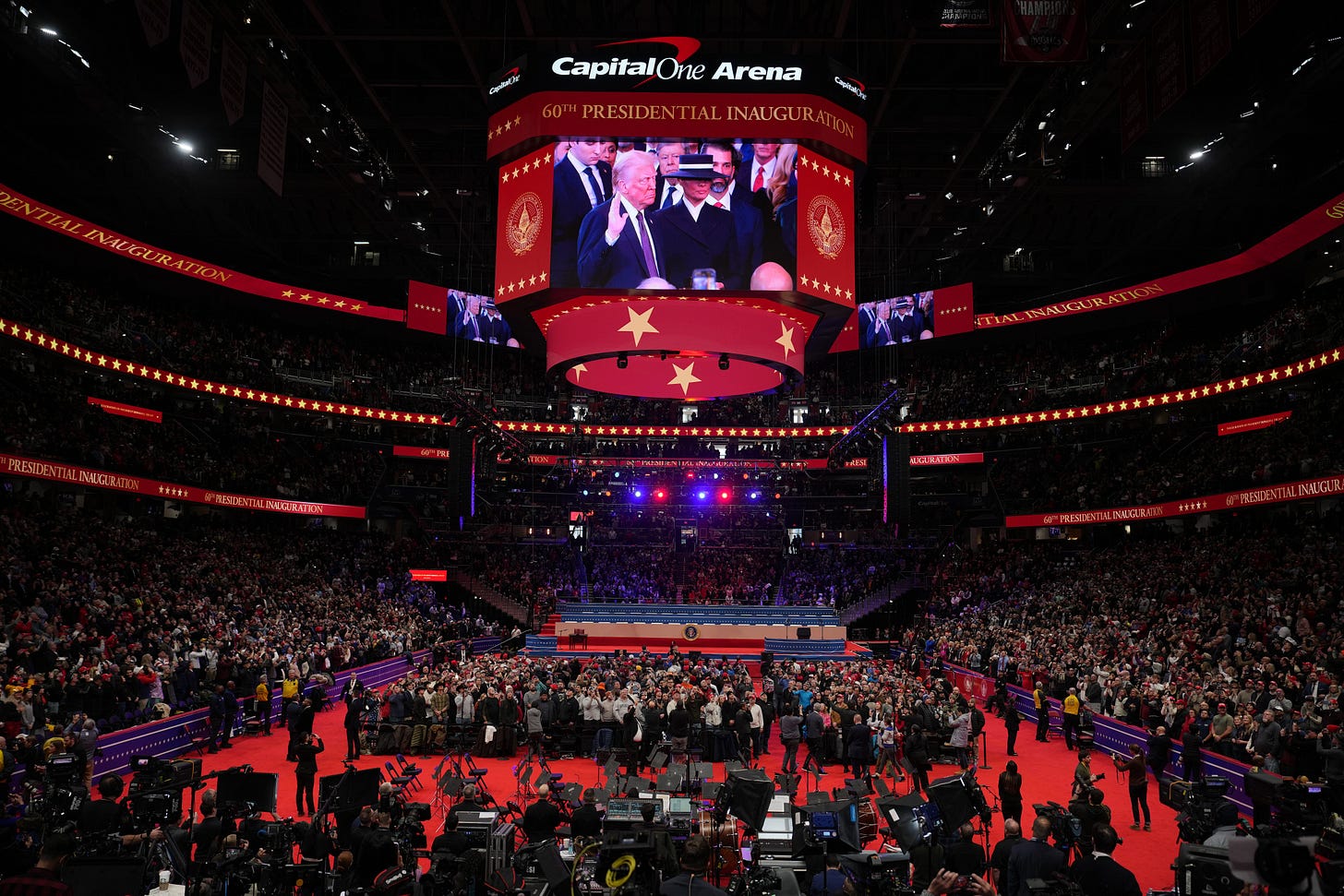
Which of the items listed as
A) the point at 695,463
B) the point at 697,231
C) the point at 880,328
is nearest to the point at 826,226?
the point at 697,231

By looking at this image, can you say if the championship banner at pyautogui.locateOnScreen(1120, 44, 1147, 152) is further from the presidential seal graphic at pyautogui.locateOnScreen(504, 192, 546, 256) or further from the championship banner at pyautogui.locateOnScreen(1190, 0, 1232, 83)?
the presidential seal graphic at pyautogui.locateOnScreen(504, 192, 546, 256)

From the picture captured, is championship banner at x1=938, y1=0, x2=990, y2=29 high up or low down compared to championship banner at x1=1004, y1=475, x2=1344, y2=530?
up

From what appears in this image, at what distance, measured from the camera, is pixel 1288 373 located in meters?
27.3

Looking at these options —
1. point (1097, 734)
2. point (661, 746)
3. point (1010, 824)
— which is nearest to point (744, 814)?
point (1010, 824)

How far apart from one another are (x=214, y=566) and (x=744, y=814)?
25.5 m

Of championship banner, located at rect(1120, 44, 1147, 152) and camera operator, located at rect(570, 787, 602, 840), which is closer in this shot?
camera operator, located at rect(570, 787, 602, 840)

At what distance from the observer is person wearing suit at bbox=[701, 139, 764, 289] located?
40.5 feet

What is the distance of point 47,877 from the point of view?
232 inches

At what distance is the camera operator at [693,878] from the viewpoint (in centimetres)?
598

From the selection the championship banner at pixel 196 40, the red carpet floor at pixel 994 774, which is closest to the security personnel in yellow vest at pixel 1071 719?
the red carpet floor at pixel 994 774

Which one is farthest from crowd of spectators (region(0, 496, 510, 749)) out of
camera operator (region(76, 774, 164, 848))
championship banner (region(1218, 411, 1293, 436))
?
championship banner (region(1218, 411, 1293, 436))

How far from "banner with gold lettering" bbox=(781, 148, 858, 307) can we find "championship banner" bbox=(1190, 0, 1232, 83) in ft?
16.6

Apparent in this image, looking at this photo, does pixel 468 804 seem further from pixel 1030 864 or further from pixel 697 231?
pixel 697 231

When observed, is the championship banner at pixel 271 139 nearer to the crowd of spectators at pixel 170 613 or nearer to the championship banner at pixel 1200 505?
the crowd of spectators at pixel 170 613
